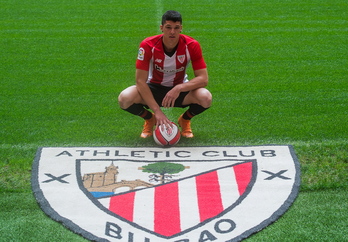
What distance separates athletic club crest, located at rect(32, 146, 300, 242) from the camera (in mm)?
3598

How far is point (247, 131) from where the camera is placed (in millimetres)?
5211

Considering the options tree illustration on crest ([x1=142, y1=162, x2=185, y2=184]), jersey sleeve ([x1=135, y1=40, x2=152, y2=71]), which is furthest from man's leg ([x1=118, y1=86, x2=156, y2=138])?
tree illustration on crest ([x1=142, y1=162, x2=185, y2=184])

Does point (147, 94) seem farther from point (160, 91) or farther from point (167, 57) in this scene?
point (167, 57)

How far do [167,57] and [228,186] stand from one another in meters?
1.45

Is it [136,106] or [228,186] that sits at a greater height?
[136,106]

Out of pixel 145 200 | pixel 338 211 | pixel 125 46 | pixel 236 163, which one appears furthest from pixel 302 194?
pixel 125 46

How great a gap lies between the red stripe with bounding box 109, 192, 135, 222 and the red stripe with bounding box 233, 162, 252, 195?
2.71ft

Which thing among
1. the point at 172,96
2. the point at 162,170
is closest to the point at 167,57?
the point at 172,96

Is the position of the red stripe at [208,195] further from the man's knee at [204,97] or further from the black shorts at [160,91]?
the black shorts at [160,91]

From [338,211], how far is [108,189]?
169cm

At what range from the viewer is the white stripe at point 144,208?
3.66 meters

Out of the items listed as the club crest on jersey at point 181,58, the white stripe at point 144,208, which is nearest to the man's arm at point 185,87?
the club crest on jersey at point 181,58

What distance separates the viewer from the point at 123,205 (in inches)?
152

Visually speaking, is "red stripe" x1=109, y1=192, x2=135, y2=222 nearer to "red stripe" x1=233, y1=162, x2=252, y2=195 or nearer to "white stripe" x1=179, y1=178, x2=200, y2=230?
"white stripe" x1=179, y1=178, x2=200, y2=230
